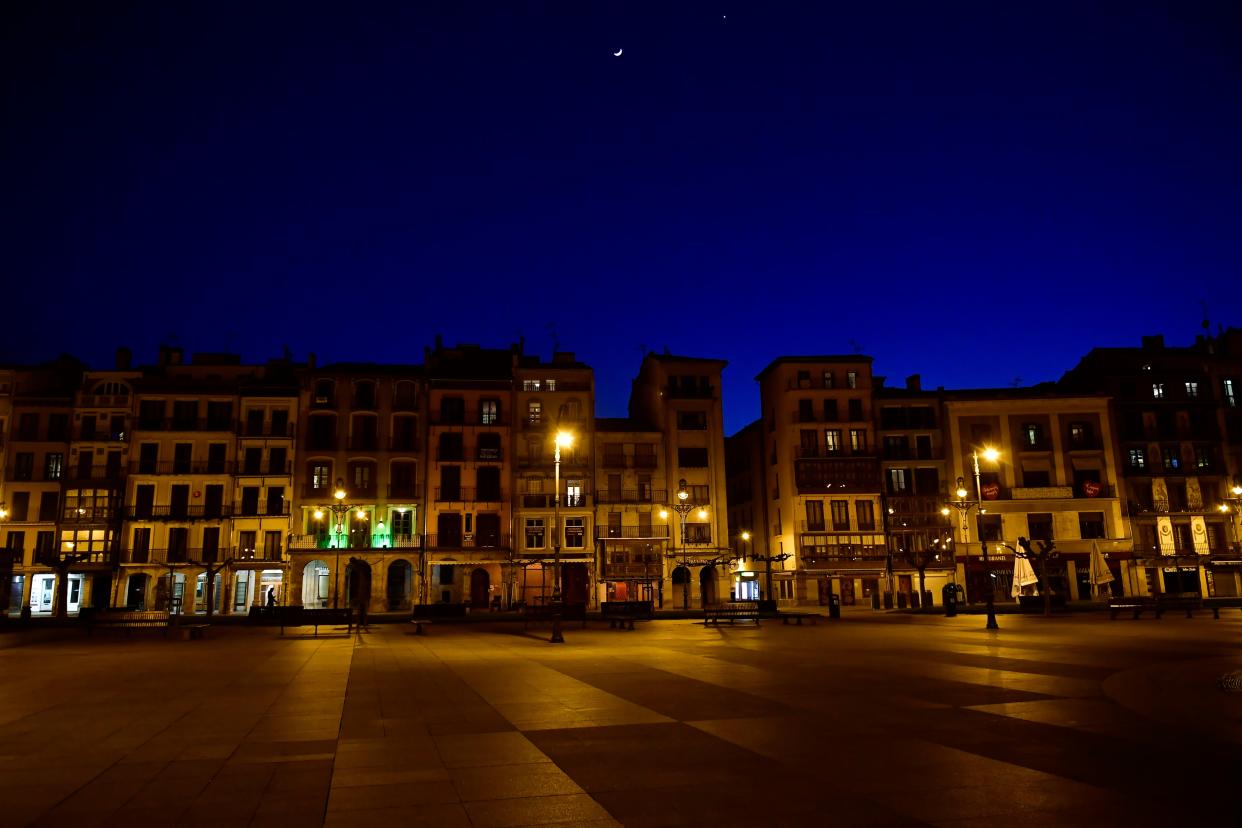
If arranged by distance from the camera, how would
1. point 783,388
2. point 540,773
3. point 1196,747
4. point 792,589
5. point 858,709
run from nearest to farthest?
1. point 540,773
2. point 1196,747
3. point 858,709
4. point 792,589
5. point 783,388

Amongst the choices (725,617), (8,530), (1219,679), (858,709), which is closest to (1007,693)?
(858,709)

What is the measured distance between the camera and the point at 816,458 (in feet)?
210

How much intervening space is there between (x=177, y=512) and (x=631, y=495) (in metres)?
30.6

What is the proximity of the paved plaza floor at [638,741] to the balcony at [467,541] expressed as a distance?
40.0 meters

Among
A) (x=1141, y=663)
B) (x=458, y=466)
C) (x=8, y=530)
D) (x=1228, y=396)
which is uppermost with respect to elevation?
(x=1228, y=396)

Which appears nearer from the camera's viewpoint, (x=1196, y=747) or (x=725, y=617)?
(x=1196, y=747)

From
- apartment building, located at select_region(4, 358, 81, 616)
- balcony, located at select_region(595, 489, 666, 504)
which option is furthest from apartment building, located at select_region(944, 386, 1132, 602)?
apartment building, located at select_region(4, 358, 81, 616)

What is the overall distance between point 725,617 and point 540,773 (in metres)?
27.1

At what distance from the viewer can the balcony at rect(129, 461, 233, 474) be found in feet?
192

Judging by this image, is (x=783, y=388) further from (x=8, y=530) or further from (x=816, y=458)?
(x=8, y=530)

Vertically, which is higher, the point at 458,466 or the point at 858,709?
the point at 458,466

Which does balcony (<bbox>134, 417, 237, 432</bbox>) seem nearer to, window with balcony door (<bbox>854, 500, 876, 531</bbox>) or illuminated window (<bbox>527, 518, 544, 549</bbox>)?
illuminated window (<bbox>527, 518, 544, 549</bbox>)

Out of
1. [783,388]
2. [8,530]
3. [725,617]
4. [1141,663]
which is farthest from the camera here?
[783,388]

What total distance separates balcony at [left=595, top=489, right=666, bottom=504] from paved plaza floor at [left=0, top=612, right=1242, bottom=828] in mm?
42518
